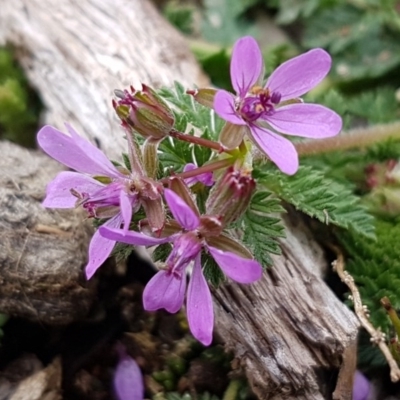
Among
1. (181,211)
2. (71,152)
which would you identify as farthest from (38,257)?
(181,211)

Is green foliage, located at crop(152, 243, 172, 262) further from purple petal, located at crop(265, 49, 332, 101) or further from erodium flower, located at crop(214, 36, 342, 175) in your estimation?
purple petal, located at crop(265, 49, 332, 101)

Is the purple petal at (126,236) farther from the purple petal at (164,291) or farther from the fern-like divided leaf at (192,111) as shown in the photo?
the fern-like divided leaf at (192,111)

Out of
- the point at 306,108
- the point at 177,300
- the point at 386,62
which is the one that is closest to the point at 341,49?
the point at 386,62

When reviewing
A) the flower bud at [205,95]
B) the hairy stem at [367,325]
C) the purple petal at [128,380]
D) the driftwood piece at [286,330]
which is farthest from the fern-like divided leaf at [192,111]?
the purple petal at [128,380]

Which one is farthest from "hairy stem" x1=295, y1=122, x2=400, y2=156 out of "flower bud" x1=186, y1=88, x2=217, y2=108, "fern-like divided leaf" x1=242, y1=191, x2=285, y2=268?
"flower bud" x1=186, y1=88, x2=217, y2=108

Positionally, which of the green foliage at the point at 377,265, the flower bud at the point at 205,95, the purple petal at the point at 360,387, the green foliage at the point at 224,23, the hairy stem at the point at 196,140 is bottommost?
the purple petal at the point at 360,387

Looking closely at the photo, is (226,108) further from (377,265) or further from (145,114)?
(377,265)

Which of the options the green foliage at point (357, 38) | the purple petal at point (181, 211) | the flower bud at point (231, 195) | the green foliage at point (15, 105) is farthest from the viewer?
the green foliage at point (357, 38)
